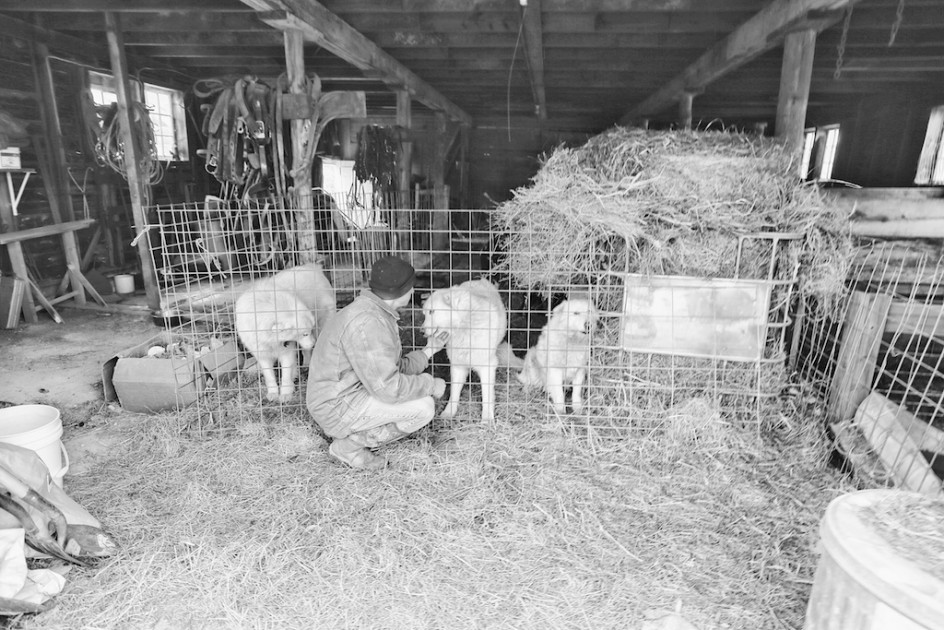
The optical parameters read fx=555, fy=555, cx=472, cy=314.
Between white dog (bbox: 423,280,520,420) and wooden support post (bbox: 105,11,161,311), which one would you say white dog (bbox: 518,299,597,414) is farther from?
wooden support post (bbox: 105,11,161,311)

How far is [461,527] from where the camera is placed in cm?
309

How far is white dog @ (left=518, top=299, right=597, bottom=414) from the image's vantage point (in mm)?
3826

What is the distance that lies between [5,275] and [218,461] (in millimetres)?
5200

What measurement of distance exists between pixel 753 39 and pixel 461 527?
5.17 metres

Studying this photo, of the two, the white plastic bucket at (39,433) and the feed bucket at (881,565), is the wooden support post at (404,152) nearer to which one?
the white plastic bucket at (39,433)

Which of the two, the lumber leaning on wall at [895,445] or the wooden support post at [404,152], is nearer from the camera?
the lumber leaning on wall at [895,445]

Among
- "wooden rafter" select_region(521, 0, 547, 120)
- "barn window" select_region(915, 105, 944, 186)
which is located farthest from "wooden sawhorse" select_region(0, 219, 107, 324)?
"barn window" select_region(915, 105, 944, 186)

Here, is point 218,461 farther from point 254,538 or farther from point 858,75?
point 858,75

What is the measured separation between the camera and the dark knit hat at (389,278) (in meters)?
3.41

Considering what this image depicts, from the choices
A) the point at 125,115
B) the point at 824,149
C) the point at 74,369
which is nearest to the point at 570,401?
the point at 74,369

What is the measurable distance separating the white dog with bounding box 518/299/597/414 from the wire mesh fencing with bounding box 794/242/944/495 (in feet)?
5.14

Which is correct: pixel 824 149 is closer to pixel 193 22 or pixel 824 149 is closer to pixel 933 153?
pixel 933 153

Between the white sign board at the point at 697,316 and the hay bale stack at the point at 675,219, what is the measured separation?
10 centimetres

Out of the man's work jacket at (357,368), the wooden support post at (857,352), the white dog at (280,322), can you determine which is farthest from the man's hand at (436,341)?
the wooden support post at (857,352)
